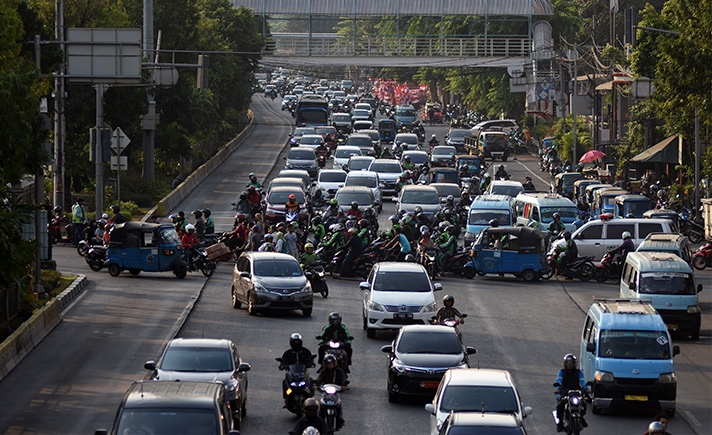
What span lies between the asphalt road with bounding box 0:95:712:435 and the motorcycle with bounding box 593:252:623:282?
0.34 m

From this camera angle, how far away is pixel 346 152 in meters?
66.4

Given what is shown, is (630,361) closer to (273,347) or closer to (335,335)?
(335,335)

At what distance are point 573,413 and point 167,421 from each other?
6613 mm

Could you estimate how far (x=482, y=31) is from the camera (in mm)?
98938

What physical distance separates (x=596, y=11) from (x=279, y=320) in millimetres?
98998

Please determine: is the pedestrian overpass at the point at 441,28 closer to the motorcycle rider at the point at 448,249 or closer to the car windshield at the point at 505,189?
the car windshield at the point at 505,189

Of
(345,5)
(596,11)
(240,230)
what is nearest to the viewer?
(240,230)

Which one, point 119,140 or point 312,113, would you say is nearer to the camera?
point 119,140

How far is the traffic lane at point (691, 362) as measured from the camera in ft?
68.3

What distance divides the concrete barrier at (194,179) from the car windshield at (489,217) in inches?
514

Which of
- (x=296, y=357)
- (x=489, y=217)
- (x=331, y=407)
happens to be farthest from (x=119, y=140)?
(x=331, y=407)

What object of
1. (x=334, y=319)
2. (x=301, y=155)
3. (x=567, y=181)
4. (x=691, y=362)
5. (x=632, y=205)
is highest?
(x=301, y=155)

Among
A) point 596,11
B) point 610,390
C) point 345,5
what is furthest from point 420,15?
point 610,390

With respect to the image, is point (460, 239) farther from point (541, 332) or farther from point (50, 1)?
point (50, 1)
